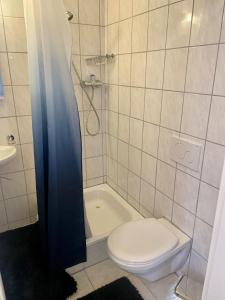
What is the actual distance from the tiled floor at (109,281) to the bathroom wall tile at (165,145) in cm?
87

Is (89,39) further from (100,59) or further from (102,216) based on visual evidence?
(102,216)

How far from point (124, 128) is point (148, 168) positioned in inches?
17.4

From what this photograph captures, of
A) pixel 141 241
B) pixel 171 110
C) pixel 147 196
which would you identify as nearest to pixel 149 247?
pixel 141 241

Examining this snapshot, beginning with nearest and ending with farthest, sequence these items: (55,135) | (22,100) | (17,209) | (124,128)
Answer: (55,135)
(22,100)
(124,128)
(17,209)

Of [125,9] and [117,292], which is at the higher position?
[125,9]

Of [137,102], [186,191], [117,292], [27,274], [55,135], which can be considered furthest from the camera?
[137,102]

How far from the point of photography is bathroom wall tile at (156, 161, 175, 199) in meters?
1.59

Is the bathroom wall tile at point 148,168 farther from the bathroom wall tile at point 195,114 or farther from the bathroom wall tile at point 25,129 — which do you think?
the bathroom wall tile at point 25,129

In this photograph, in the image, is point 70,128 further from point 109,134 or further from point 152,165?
point 109,134

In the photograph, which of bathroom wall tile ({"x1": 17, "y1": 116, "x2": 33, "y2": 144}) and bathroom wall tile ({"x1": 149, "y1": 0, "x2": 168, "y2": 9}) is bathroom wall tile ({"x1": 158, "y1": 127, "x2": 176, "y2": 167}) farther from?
bathroom wall tile ({"x1": 17, "y1": 116, "x2": 33, "y2": 144})

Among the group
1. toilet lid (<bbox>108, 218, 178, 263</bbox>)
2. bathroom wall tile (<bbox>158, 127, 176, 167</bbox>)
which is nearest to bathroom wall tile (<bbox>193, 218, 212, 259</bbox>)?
toilet lid (<bbox>108, 218, 178, 263</bbox>)

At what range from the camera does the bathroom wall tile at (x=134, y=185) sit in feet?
6.55

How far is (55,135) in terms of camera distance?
4.53 feet

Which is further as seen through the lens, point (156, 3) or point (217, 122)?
point (156, 3)
